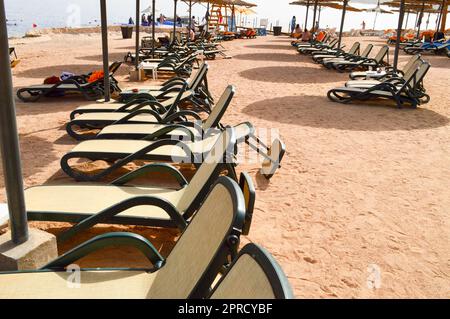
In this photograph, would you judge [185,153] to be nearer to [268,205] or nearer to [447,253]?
[268,205]

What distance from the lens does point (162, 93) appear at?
6910 millimetres

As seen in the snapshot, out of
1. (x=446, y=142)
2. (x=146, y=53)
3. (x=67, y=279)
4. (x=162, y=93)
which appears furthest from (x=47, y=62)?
(x=67, y=279)

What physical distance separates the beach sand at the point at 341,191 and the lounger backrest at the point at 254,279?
143 cm

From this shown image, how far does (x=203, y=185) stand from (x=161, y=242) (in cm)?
74

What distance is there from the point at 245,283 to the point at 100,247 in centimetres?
118

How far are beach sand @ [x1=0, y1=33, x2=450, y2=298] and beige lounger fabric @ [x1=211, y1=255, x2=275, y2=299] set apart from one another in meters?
1.41

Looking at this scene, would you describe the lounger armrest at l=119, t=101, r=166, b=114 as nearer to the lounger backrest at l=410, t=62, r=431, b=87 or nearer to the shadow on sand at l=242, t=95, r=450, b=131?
the shadow on sand at l=242, t=95, r=450, b=131

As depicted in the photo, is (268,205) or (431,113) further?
(431,113)

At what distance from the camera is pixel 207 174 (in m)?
2.81

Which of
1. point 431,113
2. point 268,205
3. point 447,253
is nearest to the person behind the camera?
point 447,253

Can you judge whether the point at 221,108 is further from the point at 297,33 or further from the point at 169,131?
the point at 297,33

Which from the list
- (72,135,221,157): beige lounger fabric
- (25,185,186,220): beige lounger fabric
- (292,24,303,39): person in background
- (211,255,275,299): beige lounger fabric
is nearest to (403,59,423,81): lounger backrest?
(72,135,221,157): beige lounger fabric

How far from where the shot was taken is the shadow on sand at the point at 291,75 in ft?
37.4

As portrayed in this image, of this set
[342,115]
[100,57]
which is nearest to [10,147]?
[342,115]
